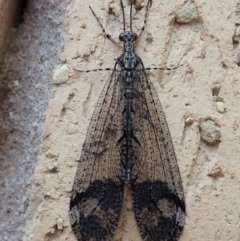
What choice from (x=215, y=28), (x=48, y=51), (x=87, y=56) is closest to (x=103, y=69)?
(x=87, y=56)

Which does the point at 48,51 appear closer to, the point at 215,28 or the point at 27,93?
the point at 27,93

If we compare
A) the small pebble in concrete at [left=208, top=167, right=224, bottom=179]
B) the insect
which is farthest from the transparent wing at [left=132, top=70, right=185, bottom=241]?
the small pebble in concrete at [left=208, top=167, right=224, bottom=179]

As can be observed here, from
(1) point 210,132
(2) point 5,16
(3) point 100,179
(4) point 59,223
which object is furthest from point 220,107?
(2) point 5,16

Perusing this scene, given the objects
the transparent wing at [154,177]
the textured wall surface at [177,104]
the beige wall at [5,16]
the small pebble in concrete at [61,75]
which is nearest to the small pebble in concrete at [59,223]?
the textured wall surface at [177,104]

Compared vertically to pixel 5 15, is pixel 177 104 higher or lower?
lower

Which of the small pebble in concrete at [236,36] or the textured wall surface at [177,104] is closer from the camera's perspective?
the textured wall surface at [177,104]

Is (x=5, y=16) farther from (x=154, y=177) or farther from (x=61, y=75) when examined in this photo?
(x=154, y=177)

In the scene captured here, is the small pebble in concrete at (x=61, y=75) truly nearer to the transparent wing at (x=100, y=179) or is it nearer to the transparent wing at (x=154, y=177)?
the transparent wing at (x=100, y=179)

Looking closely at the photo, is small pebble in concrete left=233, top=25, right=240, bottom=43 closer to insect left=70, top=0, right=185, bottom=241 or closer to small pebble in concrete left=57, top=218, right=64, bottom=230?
insect left=70, top=0, right=185, bottom=241
